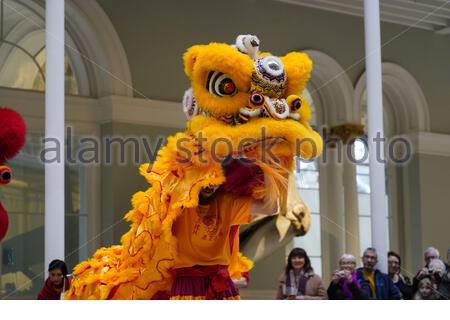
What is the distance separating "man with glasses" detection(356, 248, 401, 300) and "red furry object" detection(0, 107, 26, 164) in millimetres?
4477

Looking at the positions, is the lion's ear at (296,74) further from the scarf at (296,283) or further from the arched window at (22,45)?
the arched window at (22,45)

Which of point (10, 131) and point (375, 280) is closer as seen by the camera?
point (10, 131)

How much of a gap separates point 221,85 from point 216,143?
0.35 metres

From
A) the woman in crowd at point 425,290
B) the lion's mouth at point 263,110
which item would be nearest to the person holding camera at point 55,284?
the lion's mouth at point 263,110

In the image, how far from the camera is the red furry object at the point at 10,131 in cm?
382

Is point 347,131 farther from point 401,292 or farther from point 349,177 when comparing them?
point 401,292

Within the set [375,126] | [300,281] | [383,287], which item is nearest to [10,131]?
[300,281]

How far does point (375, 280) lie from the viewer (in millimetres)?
7953

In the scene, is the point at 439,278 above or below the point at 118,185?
→ below

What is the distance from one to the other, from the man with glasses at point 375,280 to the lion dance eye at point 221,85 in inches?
129

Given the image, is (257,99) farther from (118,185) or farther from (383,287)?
(118,185)
